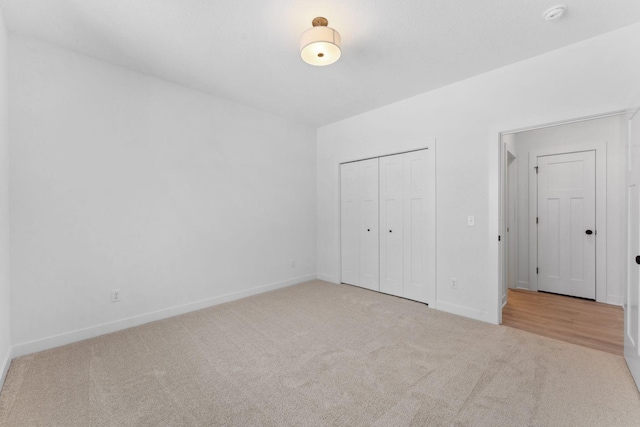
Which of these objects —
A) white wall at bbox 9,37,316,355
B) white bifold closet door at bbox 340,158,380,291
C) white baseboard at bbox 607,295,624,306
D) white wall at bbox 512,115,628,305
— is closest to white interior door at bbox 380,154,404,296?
white bifold closet door at bbox 340,158,380,291

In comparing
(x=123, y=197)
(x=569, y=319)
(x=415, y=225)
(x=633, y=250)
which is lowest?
(x=569, y=319)

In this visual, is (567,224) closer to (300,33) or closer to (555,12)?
(555,12)

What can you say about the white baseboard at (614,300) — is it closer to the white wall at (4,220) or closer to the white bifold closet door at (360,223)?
the white bifold closet door at (360,223)

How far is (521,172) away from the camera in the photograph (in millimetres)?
4461

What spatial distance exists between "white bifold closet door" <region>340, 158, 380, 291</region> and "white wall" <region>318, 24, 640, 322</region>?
386 mm

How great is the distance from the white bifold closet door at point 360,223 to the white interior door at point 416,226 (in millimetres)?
489

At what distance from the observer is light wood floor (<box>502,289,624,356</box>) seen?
267 cm

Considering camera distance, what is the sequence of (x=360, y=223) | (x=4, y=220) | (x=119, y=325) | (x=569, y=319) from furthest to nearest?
(x=360, y=223), (x=569, y=319), (x=119, y=325), (x=4, y=220)

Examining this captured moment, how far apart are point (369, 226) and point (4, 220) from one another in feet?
12.6

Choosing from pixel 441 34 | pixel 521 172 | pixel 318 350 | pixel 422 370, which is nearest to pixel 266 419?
pixel 318 350

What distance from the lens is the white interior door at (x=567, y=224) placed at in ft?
12.8

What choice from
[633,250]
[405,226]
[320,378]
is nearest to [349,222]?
[405,226]

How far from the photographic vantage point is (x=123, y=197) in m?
2.96

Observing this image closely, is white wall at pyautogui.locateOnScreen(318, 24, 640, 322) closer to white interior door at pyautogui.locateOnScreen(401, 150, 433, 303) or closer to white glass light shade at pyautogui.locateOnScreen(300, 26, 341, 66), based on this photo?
white interior door at pyautogui.locateOnScreen(401, 150, 433, 303)
